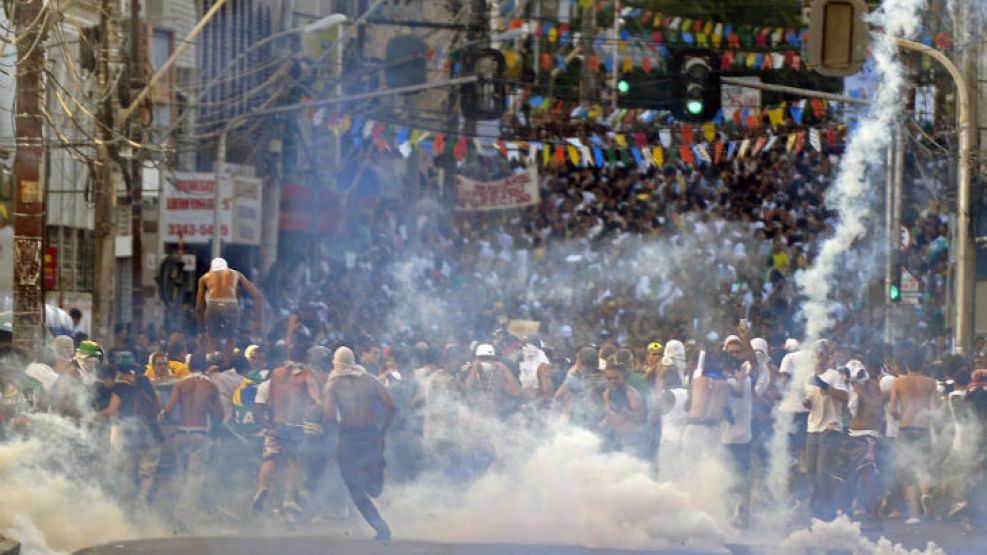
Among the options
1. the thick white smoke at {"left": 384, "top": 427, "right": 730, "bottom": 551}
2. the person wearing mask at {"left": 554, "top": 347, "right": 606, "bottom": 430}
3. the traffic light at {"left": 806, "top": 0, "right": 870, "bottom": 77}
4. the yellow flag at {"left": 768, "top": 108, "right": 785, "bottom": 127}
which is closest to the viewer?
the thick white smoke at {"left": 384, "top": 427, "right": 730, "bottom": 551}

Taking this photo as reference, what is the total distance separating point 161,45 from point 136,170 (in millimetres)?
14250

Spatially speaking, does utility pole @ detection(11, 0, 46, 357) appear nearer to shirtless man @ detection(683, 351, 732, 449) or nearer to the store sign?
shirtless man @ detection(683, 351, 732, 449)

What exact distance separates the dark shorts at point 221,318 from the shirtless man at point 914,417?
5887 millimetres

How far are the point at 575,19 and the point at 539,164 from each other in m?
14.3

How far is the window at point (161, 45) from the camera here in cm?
3591

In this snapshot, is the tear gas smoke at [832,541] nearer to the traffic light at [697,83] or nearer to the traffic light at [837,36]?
the traffic light at [837,36]

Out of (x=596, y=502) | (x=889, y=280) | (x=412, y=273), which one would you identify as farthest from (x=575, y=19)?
(x=596, y=502)

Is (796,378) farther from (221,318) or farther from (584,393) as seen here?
(221,318)

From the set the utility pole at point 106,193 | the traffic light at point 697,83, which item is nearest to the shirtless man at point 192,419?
the utility pole at point 106,193

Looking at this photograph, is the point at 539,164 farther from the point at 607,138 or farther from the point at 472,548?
the point at 472,548

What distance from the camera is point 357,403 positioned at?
14289 mm

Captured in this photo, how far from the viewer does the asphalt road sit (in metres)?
13.7

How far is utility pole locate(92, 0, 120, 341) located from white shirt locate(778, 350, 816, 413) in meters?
7.87

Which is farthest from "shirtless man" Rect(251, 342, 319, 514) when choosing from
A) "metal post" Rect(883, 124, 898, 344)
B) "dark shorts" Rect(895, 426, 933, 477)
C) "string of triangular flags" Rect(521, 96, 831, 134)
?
"string of triangular flags" Rect(521, 96, 831, 134)
